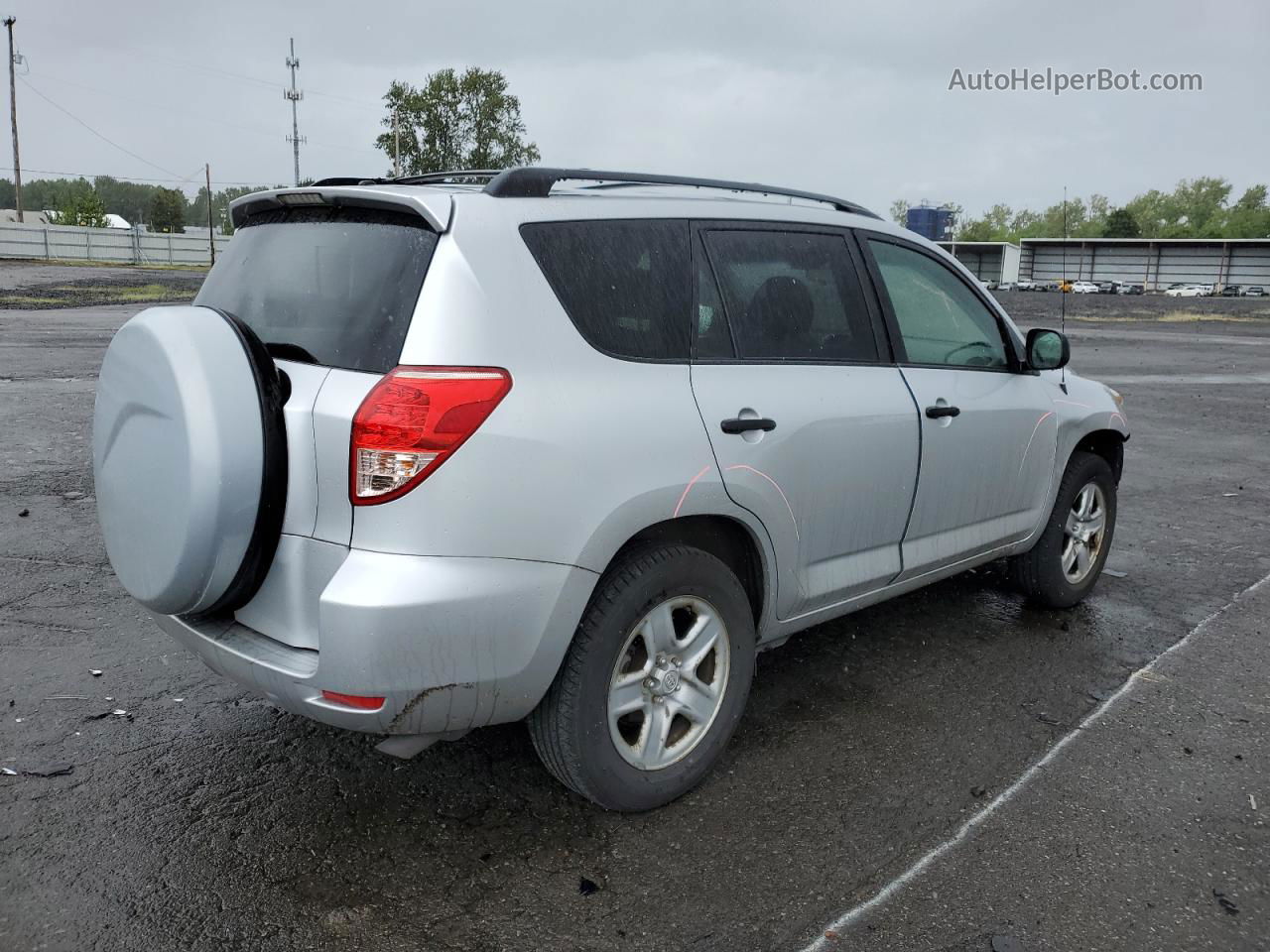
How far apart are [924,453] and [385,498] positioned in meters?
2.13

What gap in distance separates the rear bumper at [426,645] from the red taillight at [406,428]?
0.58ft

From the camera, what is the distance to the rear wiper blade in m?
2.82

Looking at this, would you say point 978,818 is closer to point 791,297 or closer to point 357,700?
point 791,297

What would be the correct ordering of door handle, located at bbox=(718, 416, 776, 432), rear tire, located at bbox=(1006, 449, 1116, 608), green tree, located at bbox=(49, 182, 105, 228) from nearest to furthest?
1. door handle, located at bbox=(718, 416, 776, 432)
2. rear tire, located at bbox=(1006, 449, 1116, 608)
3. green tree, located at bbox=(49, 182, 105, 228)

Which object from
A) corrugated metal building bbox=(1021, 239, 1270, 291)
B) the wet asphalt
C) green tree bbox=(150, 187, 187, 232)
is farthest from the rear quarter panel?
green tree bbox=(150, 187, 187, 232)

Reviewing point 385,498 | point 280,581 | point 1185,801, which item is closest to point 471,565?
point 385,498

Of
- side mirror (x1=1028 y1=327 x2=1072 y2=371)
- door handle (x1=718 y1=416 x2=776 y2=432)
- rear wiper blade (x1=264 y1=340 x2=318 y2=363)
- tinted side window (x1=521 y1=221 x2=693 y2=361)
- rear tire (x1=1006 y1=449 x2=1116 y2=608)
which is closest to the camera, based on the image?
rear wiper blade (x1=264 y1=340 x2=318 y2=363)

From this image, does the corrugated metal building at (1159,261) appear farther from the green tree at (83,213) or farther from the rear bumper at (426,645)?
the rear bumper at (426,645)

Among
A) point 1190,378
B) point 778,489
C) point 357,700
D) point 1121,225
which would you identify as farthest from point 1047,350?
point 1121,225

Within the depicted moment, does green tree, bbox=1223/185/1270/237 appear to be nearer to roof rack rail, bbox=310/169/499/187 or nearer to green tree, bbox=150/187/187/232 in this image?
green tree, bbox=150/187/187/232

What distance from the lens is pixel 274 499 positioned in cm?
270

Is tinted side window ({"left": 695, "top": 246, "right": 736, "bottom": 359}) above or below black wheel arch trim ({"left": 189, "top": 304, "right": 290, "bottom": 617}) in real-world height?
above

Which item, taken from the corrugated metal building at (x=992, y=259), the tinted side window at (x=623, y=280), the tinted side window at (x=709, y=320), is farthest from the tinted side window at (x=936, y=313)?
the corrugated metal building at (x=992, y=259)

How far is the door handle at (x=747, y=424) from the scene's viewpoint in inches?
124
